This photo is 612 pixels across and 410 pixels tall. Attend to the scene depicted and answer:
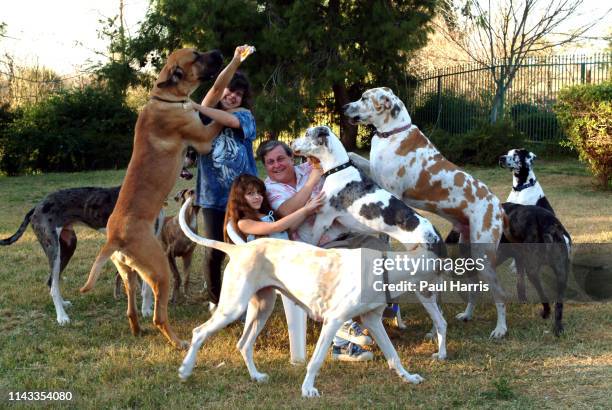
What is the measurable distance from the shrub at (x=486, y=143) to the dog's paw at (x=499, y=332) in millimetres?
12664

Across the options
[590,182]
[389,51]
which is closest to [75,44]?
[389,51]

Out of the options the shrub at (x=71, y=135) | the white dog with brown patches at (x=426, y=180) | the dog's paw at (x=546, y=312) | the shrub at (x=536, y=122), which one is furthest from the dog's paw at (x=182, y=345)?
the shrub at (x=71, y=135)

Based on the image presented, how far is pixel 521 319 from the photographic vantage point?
19.2 feet

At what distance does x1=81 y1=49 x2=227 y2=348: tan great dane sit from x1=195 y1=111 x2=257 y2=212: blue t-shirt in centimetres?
13

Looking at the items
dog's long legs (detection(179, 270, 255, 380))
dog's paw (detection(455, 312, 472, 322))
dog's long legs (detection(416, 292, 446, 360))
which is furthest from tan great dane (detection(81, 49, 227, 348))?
dog's paw (detection(455, 312, 472, 322))

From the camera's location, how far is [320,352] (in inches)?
162

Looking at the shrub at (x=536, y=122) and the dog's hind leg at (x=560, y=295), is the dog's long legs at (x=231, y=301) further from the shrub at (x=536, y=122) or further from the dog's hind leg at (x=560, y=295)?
the shrub at (x=536, y=122)

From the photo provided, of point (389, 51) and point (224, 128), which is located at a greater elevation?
point (389, 51)

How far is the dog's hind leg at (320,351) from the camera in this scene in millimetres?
4098

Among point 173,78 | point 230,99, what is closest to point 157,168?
point 173,78

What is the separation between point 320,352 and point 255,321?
65 centimetres

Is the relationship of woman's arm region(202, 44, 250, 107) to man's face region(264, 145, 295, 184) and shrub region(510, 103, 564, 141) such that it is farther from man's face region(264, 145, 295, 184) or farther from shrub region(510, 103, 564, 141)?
shrub region(510, 103, 564, 141)

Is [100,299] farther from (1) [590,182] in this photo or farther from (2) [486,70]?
(2) [486,70]

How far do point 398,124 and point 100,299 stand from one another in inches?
136
